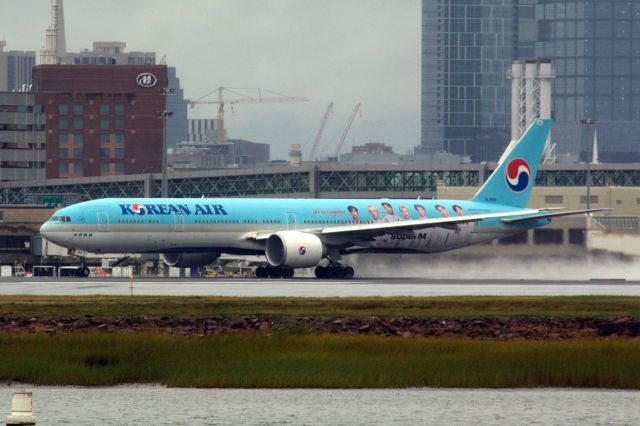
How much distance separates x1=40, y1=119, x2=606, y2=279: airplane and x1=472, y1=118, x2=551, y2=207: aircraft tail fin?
7 cm

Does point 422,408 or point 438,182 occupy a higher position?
point 438,182

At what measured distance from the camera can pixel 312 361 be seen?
Answer: 4291 cm

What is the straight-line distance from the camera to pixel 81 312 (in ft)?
176

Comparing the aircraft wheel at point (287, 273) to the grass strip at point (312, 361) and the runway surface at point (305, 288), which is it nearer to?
the runway surface at point (305, 288)

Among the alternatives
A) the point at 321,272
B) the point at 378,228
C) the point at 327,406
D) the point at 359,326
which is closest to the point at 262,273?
the point at 321,272

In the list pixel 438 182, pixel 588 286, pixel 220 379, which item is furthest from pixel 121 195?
pixel 220 379

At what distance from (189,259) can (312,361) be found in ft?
158

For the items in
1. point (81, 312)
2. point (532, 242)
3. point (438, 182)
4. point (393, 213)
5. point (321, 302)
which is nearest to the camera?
point (81, 312)

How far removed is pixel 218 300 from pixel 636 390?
23.2 meters

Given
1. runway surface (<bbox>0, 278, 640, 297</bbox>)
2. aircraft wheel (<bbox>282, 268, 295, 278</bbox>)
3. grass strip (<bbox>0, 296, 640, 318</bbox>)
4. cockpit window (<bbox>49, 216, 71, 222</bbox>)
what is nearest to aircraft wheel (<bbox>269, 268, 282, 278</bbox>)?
aircraft wheel (<bbox>282, 268, 295, 278</bbox>)

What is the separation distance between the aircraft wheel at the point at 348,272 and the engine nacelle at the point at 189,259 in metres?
7.68

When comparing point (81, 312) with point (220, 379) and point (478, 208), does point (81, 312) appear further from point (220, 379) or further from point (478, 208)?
point (478, 208)

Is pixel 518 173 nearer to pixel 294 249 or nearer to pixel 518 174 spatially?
pixel 518 174

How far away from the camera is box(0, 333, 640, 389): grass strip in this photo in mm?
40625
